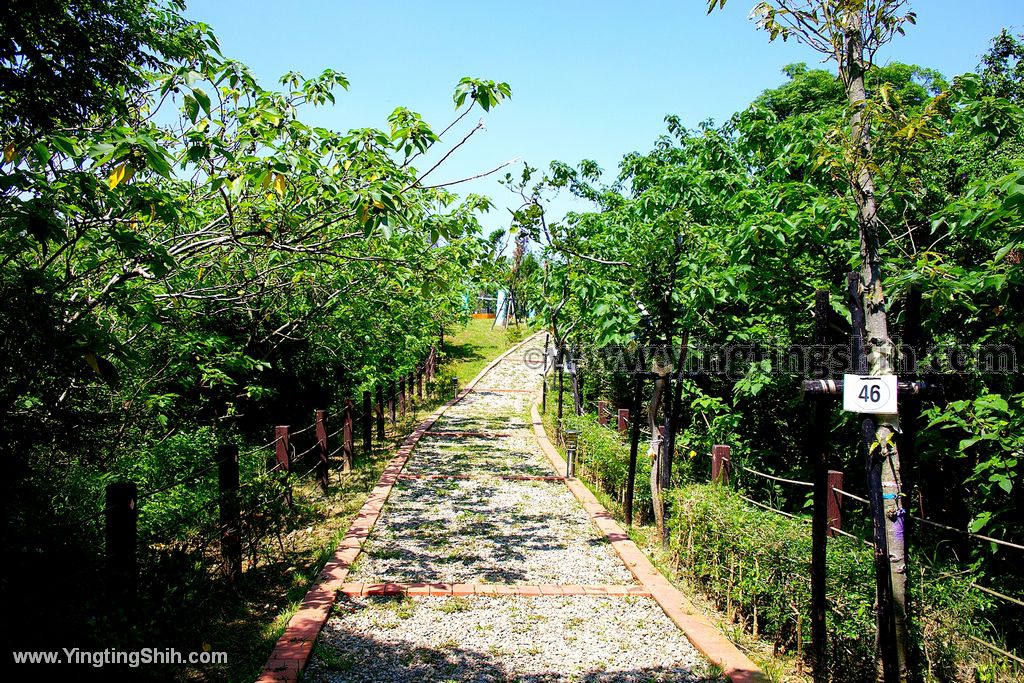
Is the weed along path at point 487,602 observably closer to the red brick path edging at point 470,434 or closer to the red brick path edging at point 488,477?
the red brick path edging at point 488,477

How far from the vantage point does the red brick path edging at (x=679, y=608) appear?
4310 mm

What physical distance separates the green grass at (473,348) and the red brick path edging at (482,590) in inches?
941

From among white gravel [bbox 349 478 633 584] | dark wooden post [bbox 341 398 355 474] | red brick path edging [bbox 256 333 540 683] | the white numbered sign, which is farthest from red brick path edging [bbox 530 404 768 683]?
dark wooden post [bbox 341 398 355 474]

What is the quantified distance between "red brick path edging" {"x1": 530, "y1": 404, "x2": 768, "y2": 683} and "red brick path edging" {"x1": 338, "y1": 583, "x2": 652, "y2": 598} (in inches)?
8.0

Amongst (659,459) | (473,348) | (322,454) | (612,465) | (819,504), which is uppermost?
(473,348)

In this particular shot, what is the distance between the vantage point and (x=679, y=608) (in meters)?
5.34

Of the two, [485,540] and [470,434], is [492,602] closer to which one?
[485,540]

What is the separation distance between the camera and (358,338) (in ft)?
44.4

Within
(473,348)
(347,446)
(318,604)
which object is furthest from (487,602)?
(473,348)

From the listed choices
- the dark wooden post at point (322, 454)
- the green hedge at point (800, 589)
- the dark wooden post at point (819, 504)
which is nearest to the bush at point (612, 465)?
the green hedge at point (800, 589)

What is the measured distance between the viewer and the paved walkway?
14.3 feet

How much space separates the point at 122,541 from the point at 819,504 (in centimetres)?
413

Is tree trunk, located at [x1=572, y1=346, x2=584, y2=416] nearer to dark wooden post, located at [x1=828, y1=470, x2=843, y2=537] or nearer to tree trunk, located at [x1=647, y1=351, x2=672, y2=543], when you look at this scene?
tree trunk, located at [x1=647, y1=351, x2=672, y2=543]

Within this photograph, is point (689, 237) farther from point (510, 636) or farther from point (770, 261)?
point (510, 636)
